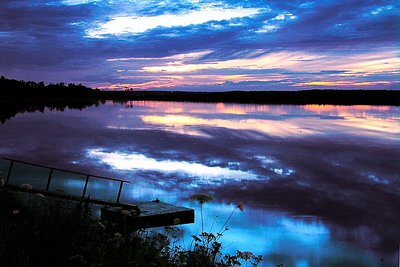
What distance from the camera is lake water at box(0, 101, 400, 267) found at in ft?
48.5

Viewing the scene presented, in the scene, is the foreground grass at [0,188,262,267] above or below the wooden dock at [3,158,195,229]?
above

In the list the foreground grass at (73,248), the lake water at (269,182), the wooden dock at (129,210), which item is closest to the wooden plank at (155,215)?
the wooden dock at (129,210)

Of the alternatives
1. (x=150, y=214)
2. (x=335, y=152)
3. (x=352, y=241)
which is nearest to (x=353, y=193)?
Result: (x=352, y=241)

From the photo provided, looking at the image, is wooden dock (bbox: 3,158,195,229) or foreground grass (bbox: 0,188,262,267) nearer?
foreground grass (bbox: 0,188,262,267)

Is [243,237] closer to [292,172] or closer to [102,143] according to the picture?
[292,172]

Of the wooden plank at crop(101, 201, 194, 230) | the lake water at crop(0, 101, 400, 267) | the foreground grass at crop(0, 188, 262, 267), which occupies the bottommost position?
the lake water at crop(0, 101, 400, 267)

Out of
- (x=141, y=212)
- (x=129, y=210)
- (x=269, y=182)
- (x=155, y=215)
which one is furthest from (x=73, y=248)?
(x=269, y=182)

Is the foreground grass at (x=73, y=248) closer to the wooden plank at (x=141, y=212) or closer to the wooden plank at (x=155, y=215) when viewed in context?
the wooden plank at (x=141, y=212)

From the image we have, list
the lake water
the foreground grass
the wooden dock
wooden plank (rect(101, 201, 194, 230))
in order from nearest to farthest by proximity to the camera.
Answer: the foreground grass < the wooden dock < wooden plank (rect(101, 201, 194, 230)) < the lake water

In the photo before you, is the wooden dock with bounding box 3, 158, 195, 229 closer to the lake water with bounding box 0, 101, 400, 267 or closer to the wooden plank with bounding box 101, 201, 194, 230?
the wooden plank with bounding box 101, 201, 194, 230

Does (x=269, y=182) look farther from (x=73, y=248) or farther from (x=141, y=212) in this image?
(x=73, y=248)

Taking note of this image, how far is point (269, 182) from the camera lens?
78.6ft

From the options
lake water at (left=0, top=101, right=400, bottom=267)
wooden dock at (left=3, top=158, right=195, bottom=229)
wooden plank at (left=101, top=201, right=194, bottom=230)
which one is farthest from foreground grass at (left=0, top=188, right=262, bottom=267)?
wooden plank at (left=101, top=201, right=194, bottom=230)

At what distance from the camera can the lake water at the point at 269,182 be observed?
1477 cm
